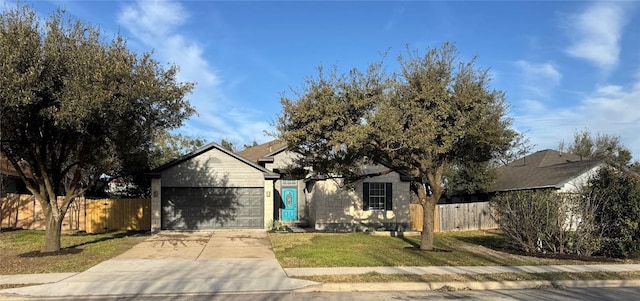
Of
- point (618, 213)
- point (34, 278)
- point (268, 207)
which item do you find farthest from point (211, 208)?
point (618, 213)

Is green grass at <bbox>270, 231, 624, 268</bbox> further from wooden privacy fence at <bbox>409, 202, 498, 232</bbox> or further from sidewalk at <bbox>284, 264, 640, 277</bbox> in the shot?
wooden privacy fence at <bbox>409, 202, 498, 232</bbox>

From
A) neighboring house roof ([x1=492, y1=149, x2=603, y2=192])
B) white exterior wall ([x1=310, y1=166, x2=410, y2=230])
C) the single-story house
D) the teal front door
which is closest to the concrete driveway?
the single-story house

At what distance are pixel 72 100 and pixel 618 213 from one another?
16494 mm

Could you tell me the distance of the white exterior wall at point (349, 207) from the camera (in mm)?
24266

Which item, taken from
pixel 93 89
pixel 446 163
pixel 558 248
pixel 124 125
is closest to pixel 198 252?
pixel 124 125

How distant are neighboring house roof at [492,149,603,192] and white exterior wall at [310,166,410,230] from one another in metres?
5.92

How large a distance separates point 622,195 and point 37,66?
17600 millimetres

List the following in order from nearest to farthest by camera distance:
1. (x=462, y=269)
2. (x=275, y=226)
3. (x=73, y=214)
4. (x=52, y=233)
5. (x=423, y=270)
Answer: (x=423, y=270) → (x=462, y=269) → (x=52, y=233) → (x=275, y=226) → (x=73, y=214)

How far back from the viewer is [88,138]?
14.8 meters

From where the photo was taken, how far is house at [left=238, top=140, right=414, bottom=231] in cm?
2431

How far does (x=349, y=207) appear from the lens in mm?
24609

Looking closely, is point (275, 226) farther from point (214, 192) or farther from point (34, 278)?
point (34, 278)

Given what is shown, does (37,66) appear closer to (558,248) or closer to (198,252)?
(198,252)

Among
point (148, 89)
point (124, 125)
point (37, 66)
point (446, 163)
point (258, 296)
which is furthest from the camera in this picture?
point (446, 163)
